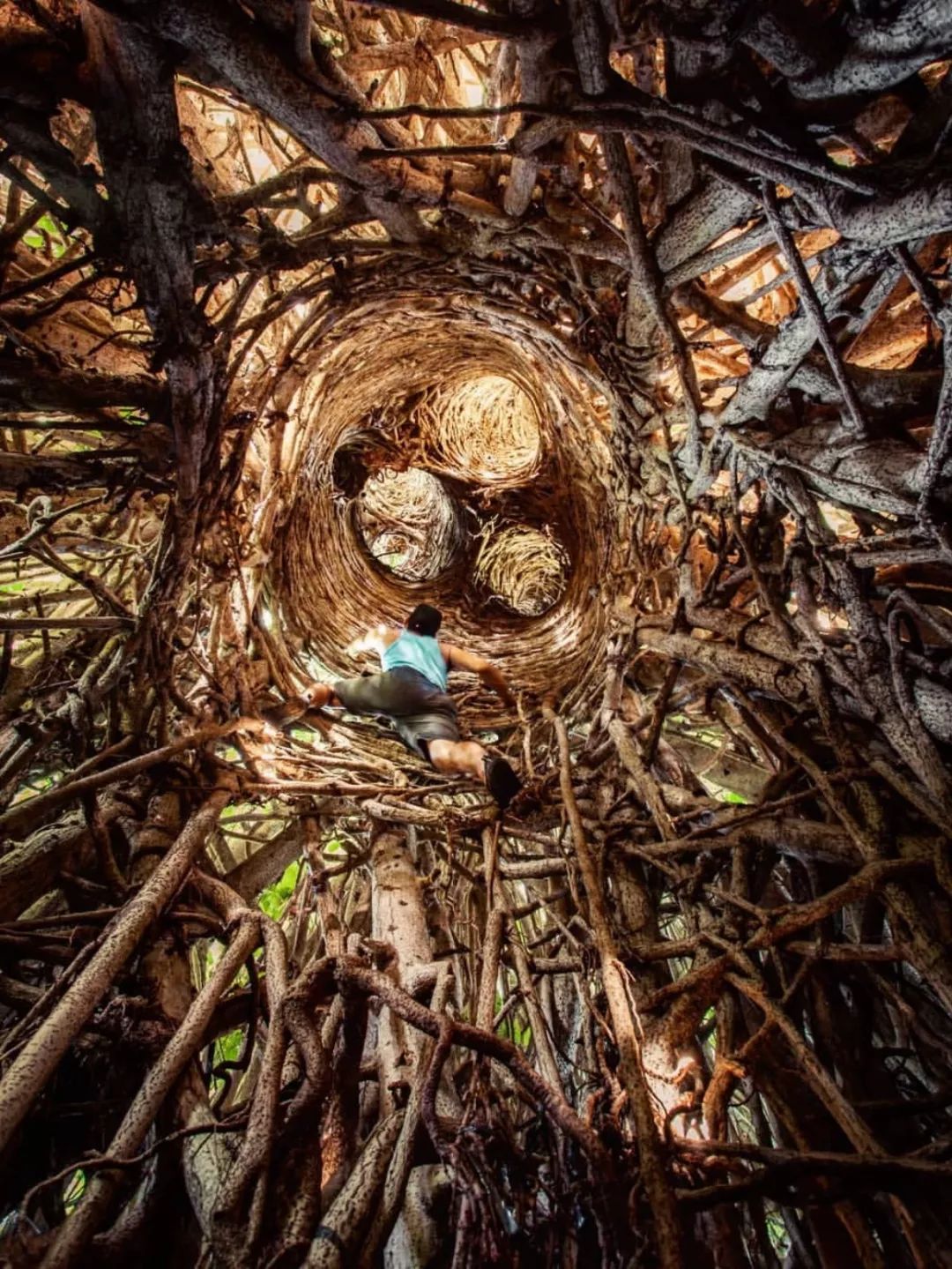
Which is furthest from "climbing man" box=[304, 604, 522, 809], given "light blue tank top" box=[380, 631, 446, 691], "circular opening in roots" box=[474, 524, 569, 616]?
"circular opening in roots" box=[474, 524, 569, 616]

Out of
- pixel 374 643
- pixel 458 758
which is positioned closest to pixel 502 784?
pixel 458 758

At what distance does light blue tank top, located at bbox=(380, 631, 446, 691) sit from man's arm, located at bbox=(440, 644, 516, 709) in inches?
5.0

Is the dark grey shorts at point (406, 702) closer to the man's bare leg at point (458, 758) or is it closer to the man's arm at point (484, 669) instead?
the man's bare leg at point (458, 758)

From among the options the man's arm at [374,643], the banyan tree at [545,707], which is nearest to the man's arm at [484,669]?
the man's arm at [374,643]

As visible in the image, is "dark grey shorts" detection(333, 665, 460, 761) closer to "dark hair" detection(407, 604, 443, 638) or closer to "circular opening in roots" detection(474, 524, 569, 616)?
"dark hair" detection(407, 604, 443, 638)

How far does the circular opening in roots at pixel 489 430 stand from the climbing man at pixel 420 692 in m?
1.97

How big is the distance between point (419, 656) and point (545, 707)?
0.90 metres

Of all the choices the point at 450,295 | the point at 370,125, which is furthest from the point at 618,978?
the point at 450,295

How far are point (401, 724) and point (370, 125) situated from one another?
2538 mm

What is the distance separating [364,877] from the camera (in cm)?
268

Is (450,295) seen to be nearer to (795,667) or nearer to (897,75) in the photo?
(897,75)

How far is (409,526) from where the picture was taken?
226 inches

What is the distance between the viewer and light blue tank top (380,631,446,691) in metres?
3.53

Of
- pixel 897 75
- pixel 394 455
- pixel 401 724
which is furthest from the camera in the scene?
pixel 394 455
